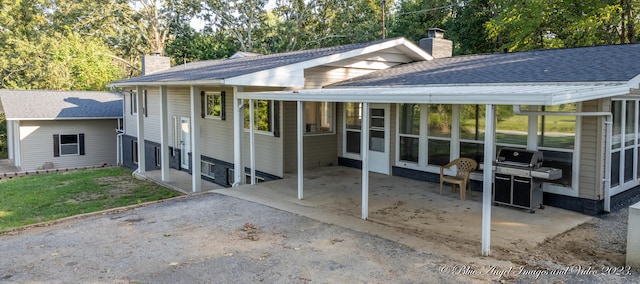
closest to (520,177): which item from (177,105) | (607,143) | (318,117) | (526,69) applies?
(607,143)

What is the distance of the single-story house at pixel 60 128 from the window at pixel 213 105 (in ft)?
31.5

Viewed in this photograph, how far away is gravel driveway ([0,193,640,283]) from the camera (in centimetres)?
488

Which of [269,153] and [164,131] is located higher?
[164,131]

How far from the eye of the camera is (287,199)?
8.59m

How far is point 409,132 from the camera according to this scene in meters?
10.1

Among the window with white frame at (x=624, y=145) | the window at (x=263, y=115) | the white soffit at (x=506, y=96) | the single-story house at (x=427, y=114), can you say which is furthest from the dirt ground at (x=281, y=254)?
the window at (x=263, y=115)

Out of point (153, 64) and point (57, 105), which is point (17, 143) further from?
point (153, 64)

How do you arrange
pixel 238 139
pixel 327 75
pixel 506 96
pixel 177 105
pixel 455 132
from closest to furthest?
1. pixel 506 96
2. pixel 455 132
3. pixel 238 139
4. pixel 327 75
5. pixel 177 105

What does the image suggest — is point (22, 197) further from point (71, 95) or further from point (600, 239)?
point (600, 239)

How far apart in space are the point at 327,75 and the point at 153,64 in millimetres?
11285

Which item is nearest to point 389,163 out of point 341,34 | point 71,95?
point 71,95

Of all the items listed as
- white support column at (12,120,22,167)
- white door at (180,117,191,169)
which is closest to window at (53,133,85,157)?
white support column at (12,120,22,167)

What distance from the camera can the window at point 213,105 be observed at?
12.7 metres

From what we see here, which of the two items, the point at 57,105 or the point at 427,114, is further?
the point at 57,105
